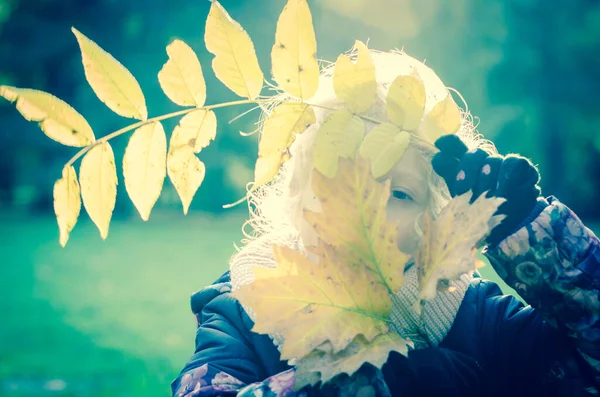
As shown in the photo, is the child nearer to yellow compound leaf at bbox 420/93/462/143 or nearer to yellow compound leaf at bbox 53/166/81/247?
yellow compound leaf at bbox 420/93/462/143

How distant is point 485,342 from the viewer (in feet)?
2.18

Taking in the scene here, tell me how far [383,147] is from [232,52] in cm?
15

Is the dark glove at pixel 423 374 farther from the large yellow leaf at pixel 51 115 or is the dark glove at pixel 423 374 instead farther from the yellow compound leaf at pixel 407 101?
the large yellow leaf at pixel 51 115

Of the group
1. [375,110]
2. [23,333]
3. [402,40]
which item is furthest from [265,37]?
[375,110]

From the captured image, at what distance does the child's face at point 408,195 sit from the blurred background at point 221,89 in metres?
2.86

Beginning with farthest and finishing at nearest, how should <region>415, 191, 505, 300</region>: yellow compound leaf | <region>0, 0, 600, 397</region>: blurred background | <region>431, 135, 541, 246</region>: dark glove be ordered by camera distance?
<region>0, 0, 600, 397</region>: blurred background < <region>431, 135, 541, 246</region>: dark glove < <region>415, 191, 505, 300</region>: yellow compound leaf

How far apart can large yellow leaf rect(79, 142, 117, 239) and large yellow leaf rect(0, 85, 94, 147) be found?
1cm

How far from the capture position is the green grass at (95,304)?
2.04 meters

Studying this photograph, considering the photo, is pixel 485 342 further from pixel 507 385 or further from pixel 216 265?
pixel 216 265

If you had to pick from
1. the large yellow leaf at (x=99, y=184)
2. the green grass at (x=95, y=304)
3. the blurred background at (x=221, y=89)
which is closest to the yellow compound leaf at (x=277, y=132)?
the large yellow leaf at (x=99, y=184)

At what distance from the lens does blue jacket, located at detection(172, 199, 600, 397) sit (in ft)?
1.70

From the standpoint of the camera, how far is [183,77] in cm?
46

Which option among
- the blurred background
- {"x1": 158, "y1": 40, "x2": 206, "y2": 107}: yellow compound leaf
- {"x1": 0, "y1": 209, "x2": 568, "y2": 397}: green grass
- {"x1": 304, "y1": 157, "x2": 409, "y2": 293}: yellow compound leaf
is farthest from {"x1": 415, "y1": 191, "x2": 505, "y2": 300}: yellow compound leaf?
the blurred background

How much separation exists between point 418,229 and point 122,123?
5.28 meters
